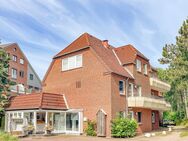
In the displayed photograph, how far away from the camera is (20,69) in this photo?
64625 millimetres

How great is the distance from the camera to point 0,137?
18.2 m

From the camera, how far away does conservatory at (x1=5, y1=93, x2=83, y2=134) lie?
1190 inches

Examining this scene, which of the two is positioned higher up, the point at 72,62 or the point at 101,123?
the point at 72,62

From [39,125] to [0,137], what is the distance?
39.2 feet

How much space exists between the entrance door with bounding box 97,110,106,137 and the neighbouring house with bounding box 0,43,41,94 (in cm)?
3226

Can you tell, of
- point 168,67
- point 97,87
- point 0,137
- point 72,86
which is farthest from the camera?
point 168,67

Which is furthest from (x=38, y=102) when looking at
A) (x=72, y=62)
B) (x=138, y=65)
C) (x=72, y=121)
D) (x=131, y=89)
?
(x=138, y=65)

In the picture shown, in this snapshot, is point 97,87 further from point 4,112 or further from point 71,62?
point 4,112

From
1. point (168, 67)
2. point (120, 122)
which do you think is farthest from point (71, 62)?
point (168, 67)

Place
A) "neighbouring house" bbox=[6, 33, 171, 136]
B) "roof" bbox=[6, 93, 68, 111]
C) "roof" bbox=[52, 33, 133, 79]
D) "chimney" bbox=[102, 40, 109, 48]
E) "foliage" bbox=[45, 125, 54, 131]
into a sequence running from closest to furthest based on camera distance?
"foliage" bbox=[45, 125, 54, 131] < "neighbouring house" bbox=[6, 33, 171, 136] < "roof" bbox=[6, 93, 68, 111] < "roof" bbox=[52, 33, 133, 79] < "chimney" bbox=[102, 40, 109, 48]

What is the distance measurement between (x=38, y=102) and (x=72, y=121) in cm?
476

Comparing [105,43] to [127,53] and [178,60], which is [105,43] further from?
[178,60]

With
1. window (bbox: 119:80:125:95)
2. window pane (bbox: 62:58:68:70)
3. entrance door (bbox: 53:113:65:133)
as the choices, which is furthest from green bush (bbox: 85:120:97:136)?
window pane (bbox: 62:58:68:70)

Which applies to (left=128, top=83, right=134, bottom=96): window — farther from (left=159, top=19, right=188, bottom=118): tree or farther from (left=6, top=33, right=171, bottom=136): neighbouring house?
(left=159, top=19, right=188, bottom=118): tree
